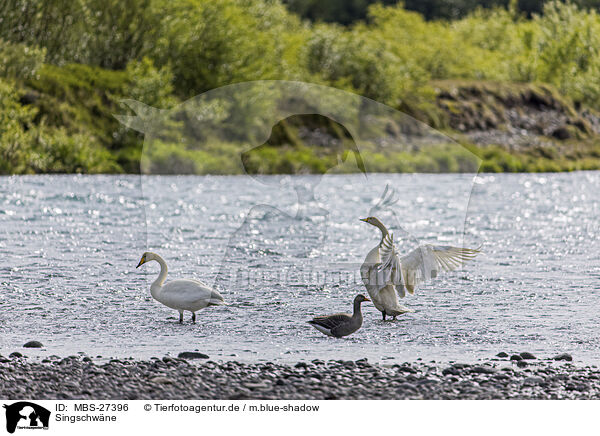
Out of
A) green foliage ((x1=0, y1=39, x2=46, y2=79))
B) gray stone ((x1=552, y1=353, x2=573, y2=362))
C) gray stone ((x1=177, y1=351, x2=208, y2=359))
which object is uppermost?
green foliage ((x1=0, y1=39, x2=46, y2=79))

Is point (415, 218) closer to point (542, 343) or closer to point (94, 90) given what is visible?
point (542, 343)

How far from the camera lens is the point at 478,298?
9.35m

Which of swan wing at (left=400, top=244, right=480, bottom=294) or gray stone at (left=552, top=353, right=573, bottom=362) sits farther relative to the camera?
swan wing at (left=400, top=244, right=480, bottom=294)

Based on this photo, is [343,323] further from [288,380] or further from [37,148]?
[37,148]

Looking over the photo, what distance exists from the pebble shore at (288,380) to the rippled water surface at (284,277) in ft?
1.31

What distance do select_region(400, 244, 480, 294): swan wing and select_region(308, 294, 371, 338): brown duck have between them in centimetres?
56

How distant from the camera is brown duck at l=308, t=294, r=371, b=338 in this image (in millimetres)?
7199

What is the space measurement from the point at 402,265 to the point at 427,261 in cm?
22

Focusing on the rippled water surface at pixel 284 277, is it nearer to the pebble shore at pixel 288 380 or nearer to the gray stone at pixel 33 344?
the gray stone at pixel 33 344

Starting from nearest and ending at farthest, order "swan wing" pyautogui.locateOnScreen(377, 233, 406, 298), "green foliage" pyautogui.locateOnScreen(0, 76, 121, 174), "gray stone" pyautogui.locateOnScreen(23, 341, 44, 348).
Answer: "gray stone" pyautogui.locateOnScreen(23, 341, 44, 348), "swan wing" pyautogui.locateOnScreen(377, 233, 406, 298), "green foliage" pyautogui.locateOnScreen(0, 76, 121, 174)

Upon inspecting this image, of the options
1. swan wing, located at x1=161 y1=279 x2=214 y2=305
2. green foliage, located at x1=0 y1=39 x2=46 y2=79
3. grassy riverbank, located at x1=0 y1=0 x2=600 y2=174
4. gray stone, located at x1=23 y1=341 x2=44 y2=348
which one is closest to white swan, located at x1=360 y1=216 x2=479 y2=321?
swan wing, located at x1=161 y1=279 x2=214 y2=305

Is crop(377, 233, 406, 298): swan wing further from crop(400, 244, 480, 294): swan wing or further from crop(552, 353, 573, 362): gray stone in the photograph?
crop(552, 353, 573, 362): gray stone
